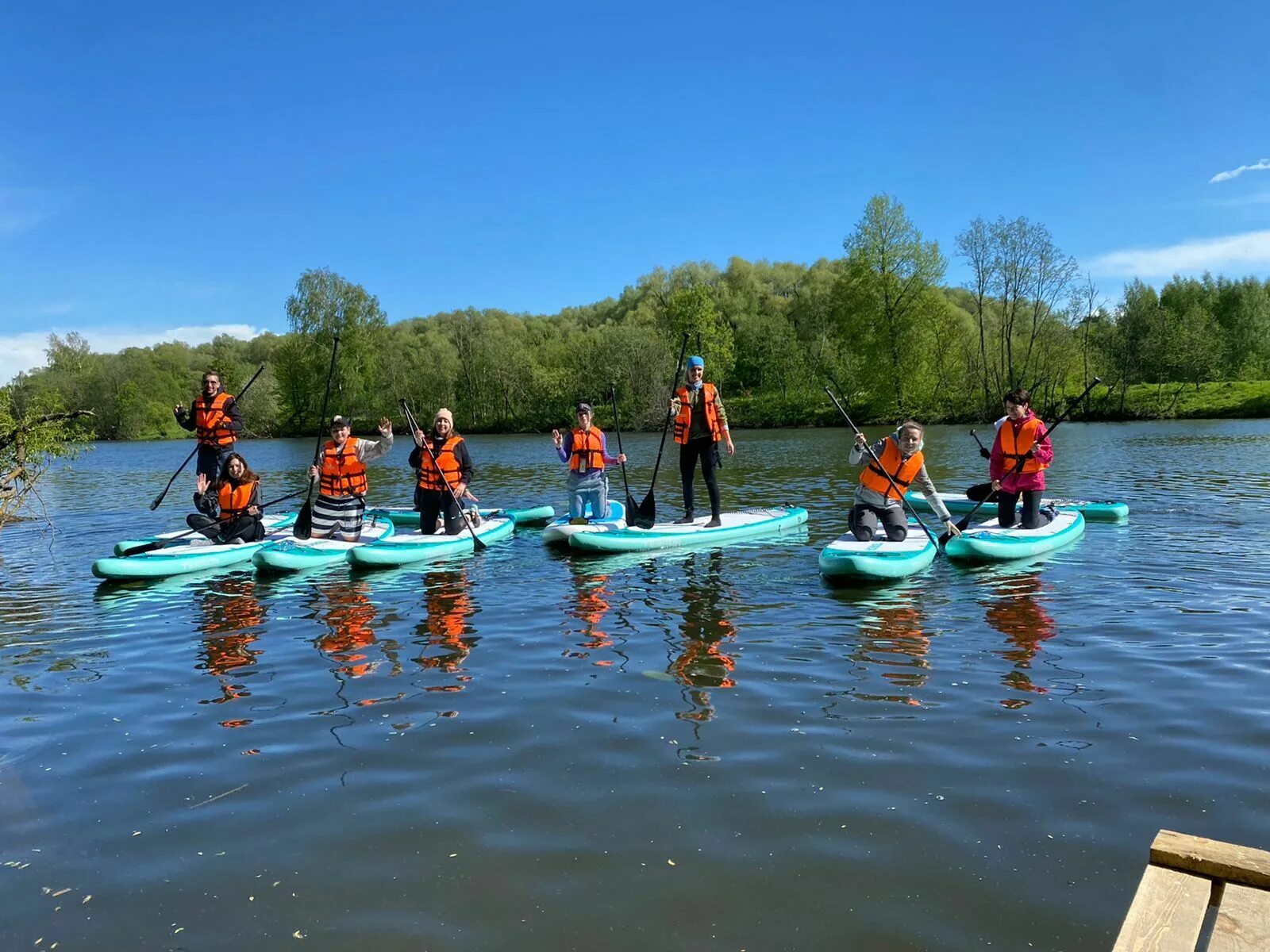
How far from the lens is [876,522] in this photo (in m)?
9.59

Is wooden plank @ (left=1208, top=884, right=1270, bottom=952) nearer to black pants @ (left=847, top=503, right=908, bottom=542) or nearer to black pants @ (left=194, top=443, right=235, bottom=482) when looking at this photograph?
black pants @ (left=847, top=503, right=908, bottom=542)

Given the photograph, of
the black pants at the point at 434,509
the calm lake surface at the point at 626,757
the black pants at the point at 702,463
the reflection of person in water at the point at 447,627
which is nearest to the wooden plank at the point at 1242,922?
the calm lake surface at the point at 626,757

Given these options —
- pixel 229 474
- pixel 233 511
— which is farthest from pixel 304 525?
pixel 229 474

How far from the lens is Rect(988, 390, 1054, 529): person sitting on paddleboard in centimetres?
1012

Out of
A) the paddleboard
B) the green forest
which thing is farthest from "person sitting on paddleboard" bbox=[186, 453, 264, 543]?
the green forest

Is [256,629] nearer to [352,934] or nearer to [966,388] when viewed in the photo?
[352,934]

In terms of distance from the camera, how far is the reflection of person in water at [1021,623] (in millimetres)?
5648

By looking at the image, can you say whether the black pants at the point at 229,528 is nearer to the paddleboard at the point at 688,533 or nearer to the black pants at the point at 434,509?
the black pants at the point at 434,509

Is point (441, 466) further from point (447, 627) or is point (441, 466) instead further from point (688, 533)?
point (447, 627)

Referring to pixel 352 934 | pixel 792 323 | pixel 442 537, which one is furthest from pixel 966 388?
pixel 352 934

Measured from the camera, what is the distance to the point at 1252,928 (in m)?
2.37

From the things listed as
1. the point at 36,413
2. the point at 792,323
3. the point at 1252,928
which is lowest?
the point at 1252,928

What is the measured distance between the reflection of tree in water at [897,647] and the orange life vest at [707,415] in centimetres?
365

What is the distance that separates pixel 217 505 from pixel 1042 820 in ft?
34.9
